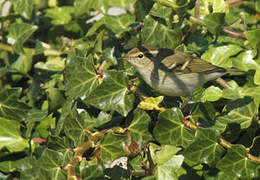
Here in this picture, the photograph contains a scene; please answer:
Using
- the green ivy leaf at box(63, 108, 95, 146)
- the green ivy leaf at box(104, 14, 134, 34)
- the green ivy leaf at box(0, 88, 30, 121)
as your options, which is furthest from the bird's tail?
the green ivy leaf at box(0, 88, 30, 121)

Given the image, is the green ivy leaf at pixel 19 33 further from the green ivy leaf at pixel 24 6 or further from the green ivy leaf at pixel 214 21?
the green ivy leaf at pixel 214 21

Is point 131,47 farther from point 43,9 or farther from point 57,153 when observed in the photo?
point 43,9

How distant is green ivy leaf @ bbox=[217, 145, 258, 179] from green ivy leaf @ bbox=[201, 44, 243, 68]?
69 cm

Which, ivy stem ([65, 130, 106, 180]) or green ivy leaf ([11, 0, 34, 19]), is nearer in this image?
ivy stem ([65, 130, 106, 180])

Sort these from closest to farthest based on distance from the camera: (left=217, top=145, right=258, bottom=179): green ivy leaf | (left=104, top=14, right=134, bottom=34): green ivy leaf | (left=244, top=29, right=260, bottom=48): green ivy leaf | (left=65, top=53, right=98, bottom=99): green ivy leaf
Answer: (left=217, top=145, right=258, bottom=179): green ivy leaf
(left=244, top=29, right=260, bottom=48): green ivy leaf
(left=65, top=53, right=98, bottom=99): green ivy leaf
(left=104, top=14, right=134, bottom=34): green ivy leaf

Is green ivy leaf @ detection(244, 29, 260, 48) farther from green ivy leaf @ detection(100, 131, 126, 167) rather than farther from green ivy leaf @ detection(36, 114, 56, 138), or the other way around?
green ivy leaf @ detection(36, 114, 56, 138)

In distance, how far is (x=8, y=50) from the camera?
2914 millimetres

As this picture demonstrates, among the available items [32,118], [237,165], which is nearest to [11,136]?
[32,118]

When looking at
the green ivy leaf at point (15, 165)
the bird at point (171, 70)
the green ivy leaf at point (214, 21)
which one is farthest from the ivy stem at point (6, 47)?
the green ivy leaf at point (214, 21)

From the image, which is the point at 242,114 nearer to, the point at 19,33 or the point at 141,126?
the point at 141,126

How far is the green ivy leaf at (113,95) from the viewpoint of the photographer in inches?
77.8

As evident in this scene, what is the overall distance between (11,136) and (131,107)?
33.2 inches

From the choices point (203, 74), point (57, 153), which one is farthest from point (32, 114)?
point (203, 74)

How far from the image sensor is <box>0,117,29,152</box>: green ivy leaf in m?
2.38
